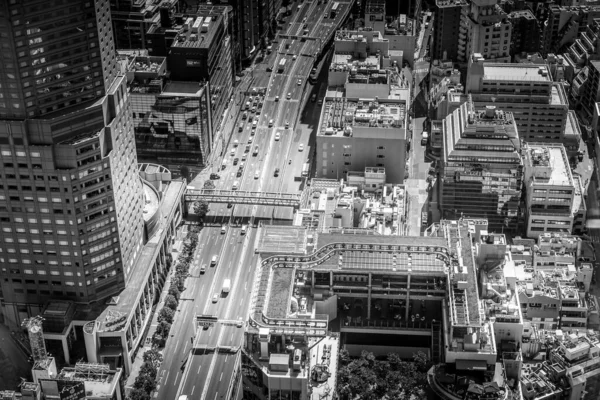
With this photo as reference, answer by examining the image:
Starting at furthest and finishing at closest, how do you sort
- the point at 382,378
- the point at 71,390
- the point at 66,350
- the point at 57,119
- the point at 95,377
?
1. the point at 66,350
2. the point at 382,378
3. the point at 57,119
4. the point at 95,377
5. the point at 71,390

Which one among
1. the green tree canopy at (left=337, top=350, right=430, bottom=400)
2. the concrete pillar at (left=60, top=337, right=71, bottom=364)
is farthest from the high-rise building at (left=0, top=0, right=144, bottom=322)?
the green tree canopy at (left=337, top=350, right=430, bottom=400)

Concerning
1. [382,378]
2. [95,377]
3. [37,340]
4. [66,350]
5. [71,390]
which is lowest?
[382,378]


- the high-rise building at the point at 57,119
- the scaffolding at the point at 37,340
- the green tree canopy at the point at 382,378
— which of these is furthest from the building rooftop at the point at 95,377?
the green tree canopy at the point at 382,378

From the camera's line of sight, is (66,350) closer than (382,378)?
No

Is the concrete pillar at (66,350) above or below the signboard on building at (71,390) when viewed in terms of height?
below

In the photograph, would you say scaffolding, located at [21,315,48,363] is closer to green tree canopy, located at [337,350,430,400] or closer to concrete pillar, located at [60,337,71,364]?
concrete pillar, located at [60,337,71,364]

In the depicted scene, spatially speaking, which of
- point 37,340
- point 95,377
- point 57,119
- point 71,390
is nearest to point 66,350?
point 37,340

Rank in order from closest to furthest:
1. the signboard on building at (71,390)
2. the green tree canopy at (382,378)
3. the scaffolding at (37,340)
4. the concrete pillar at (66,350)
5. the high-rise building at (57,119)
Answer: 1. the signboard on building at (71,390)
2. the high-rise building at (57,119)
3. the scaffolding at (37,340)
4. the green tree canopy at (382,378)
5. the concrete pillar at (66,350)

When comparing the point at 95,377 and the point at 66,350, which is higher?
the point at 95,377

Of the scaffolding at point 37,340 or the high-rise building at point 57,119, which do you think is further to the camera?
the scaffolding at point 37,340

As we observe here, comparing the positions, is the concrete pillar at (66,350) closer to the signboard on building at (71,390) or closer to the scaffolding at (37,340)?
the scaffolding at (37,340)

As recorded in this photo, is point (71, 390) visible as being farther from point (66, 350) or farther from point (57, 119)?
point (57, 119)

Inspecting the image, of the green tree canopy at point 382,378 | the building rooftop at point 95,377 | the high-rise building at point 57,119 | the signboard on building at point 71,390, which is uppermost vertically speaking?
the high-rise building at point 57,119

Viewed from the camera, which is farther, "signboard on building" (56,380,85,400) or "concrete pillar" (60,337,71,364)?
"concrete pillar" (60,337,71,364)
